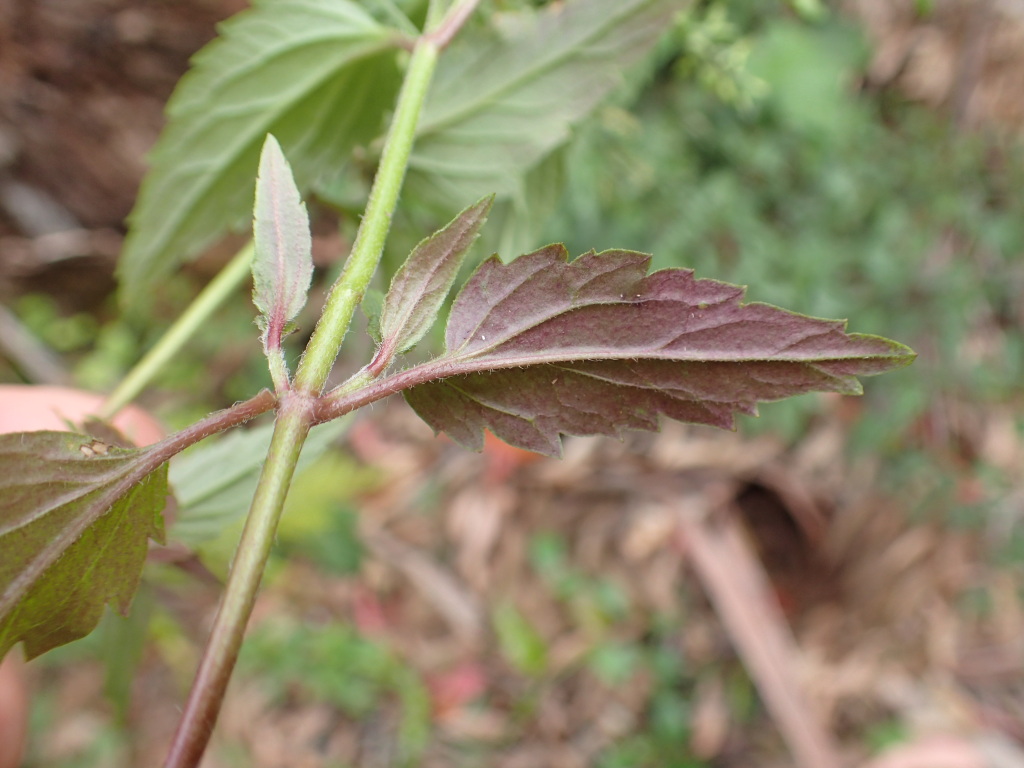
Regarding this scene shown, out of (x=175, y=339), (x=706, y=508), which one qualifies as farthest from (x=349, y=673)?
(x=175, y=339)

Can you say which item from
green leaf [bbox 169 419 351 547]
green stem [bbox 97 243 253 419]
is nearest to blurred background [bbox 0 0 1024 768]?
green stem [bbox 97 243 253 419]

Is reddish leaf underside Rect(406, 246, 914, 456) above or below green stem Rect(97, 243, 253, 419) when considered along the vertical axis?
below

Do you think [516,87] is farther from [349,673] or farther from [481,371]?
[349,673]

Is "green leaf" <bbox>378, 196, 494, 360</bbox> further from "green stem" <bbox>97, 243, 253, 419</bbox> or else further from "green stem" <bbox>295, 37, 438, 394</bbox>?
"green stem" <bbox>97, 243, 253, 419</bbox>

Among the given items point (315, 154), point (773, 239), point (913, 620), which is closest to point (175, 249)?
point (315, 154)

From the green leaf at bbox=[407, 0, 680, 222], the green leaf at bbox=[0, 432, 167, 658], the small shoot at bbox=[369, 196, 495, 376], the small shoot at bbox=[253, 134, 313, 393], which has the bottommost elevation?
the green leaf at bbox=[0, 432, 167, 658]

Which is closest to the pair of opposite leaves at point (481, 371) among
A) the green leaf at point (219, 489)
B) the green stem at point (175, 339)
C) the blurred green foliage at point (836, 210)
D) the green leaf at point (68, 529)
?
the green leaf at point (68, 529)
